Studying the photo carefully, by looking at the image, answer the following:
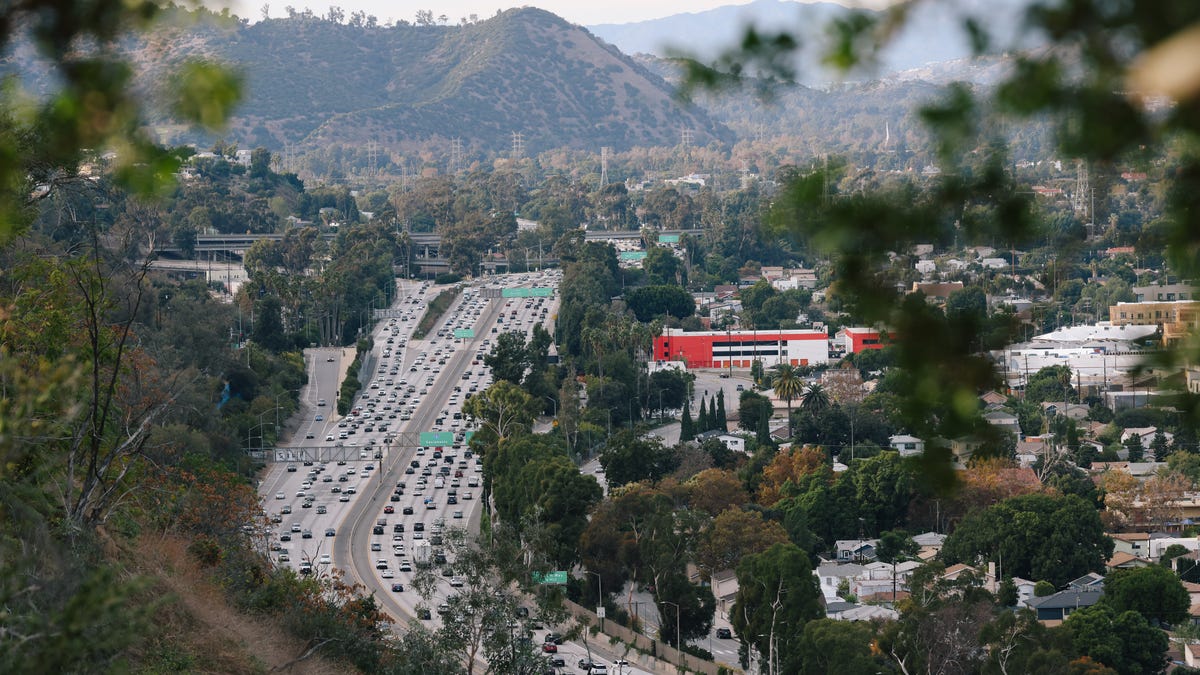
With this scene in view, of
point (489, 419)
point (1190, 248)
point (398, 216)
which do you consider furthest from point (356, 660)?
point (398, 216)

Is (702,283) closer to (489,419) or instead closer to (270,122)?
(489,419)

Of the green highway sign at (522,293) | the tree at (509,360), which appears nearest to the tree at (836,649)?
the tree at (509,360)

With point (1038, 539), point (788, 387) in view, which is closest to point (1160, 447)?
point (788, 387)

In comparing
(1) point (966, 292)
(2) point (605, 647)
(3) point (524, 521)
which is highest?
(1) point (966, 292)

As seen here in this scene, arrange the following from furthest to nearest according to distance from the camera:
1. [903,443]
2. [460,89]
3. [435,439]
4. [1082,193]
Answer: [460,89]
[435,439]
[903,443]
[1082,193]

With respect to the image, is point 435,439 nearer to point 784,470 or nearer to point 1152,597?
point 784,470

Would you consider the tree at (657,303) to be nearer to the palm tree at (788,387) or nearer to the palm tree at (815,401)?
the palm tree at (788,387)

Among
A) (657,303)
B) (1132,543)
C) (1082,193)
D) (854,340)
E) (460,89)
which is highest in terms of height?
(460,89)

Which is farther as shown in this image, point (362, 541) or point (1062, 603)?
point (362, 541)
